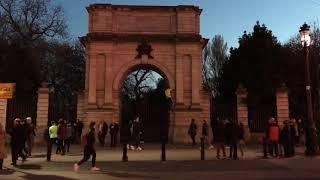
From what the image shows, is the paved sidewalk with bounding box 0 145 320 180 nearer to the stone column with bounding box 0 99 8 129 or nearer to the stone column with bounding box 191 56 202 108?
the stone column with bounding box 0 99 8 129

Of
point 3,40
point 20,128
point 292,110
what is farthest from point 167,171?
point 3,40

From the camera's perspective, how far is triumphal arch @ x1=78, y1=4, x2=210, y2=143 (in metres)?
38.8

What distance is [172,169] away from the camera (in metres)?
19.8

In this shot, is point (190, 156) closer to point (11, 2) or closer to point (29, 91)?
point (29, 91)

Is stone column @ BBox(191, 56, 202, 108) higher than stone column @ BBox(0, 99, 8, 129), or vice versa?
stone column @ BBox(191, 56, 202, 108)

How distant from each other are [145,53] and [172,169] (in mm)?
20229

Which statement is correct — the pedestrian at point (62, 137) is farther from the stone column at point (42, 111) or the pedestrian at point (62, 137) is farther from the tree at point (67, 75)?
the tree at point (67, 75)

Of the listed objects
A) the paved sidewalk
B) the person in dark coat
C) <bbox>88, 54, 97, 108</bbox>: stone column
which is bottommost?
the paved sidewalk

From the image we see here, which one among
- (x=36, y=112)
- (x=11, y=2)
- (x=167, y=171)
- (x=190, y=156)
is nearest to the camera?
(x=167, y=171)

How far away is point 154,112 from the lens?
41344 mm

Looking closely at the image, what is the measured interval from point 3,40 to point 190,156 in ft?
99.0

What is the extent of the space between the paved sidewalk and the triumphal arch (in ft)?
46.0

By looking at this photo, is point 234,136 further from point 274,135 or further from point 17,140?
point 17,140

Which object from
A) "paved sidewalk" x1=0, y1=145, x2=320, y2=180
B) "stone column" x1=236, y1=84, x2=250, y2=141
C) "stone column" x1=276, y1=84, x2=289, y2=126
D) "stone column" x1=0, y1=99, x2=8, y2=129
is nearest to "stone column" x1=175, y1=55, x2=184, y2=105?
"stone column" x1=236, y1=84, x2=250, y2=141
